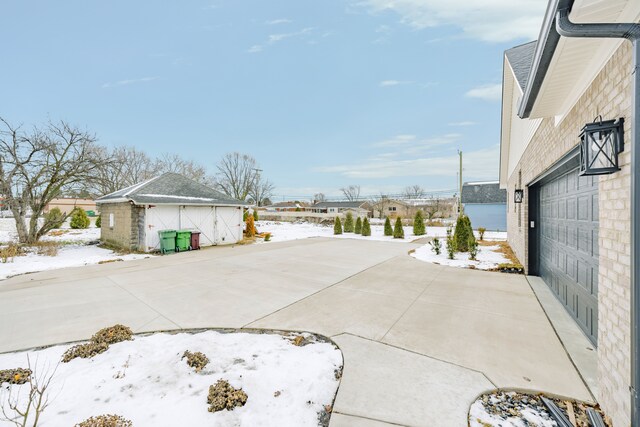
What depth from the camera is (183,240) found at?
38.2 feet

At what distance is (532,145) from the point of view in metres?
6.37

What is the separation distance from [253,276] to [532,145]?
25.1 feet

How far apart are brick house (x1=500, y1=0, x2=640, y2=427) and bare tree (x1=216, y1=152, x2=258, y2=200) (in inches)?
1576

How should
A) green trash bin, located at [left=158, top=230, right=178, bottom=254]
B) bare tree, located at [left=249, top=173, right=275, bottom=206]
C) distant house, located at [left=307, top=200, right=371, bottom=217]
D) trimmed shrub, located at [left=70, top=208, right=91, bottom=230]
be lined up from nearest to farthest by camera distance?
green trash bin, located at [left=158, top=230, right=178, bottom=254] < trimmed shrub, located at [left=70, top=208, right=91, bottom=230] < bare tree, located at [left=249, top=173, right=275, bottom=206] < distant house, located at [left=307, top=200, right=371, bottom=217]

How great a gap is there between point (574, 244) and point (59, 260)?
14.3m

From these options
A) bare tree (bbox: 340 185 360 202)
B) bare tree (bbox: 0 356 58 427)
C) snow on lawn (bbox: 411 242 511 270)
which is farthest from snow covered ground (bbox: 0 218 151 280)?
bare tree (bbox: 340 185 360 202)

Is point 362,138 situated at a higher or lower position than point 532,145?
higher

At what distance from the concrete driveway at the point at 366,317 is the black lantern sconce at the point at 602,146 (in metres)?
2.03

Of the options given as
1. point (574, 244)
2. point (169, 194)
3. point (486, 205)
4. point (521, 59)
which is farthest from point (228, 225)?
point (486, 205)

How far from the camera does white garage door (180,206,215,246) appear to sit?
12414 millimetres

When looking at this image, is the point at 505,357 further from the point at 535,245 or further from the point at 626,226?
the point at 535,245

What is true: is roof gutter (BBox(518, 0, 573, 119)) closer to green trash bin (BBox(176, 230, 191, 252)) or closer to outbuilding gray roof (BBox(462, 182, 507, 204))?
green trash bin (BBox(176, 230, 191, 252))

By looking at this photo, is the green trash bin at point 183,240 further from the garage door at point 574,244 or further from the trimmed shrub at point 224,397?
the garage door at point 574,244

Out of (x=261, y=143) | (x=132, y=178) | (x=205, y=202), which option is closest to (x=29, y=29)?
(x=205, y=202)
